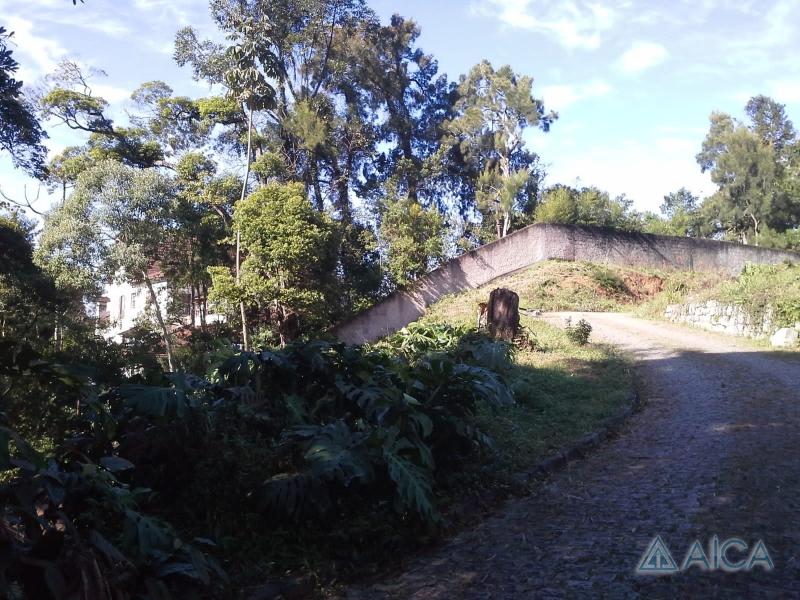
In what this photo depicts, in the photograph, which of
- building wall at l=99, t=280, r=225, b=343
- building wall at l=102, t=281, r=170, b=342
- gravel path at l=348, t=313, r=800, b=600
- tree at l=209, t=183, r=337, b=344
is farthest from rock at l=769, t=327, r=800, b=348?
building wall at l=102, t=281, r=170, b=342

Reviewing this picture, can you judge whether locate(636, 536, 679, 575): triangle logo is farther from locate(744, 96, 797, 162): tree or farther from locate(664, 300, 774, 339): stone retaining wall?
locate(744, 96, 797, 162): tree

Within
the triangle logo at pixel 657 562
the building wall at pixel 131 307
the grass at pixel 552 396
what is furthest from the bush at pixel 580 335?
the building wall at pixel 131 307

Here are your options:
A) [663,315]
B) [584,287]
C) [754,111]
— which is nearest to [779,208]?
[754,111]

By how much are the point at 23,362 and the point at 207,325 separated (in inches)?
1032

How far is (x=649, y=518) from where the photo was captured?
482 centimetres

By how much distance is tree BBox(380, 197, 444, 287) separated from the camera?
2603 centimetres

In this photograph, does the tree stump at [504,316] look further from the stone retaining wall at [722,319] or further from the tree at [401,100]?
the tree at [401,100]

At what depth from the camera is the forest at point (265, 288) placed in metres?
3.59

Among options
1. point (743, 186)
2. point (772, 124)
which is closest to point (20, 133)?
point (743, 186)

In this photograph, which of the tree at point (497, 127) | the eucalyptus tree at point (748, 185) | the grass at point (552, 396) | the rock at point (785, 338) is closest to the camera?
the grass at point (552, 396)

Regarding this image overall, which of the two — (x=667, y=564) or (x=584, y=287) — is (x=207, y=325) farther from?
(x=667, y=564)

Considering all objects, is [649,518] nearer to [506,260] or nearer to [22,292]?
[22,292]

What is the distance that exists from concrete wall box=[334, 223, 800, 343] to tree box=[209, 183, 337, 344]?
1709 mm

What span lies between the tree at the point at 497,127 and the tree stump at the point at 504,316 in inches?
841
